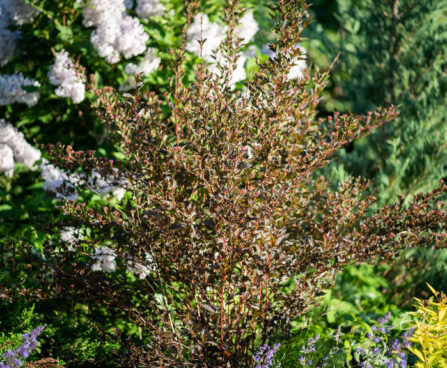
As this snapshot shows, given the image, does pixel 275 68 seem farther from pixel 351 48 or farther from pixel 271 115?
pixel 351 48

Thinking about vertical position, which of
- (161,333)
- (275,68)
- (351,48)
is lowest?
(161,333)

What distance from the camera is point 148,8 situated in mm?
3322

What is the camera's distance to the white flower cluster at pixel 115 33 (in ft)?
10.4

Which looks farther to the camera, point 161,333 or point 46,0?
point 46,0

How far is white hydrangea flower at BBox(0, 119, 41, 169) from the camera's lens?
3508mm

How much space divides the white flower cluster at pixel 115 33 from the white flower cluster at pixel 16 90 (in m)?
0.67

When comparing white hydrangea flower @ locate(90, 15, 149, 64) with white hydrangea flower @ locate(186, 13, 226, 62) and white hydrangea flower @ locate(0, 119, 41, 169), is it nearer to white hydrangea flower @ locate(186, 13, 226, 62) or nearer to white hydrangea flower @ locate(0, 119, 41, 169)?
white hydrangea flower @ locate(186, 13, 226, 62)

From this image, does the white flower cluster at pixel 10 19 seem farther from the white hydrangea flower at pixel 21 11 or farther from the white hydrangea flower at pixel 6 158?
the white hydrangea flower at pixel 6 158

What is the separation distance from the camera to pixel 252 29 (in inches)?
140

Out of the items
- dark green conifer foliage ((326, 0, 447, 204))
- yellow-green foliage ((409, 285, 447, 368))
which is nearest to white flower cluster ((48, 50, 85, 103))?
dark green conifer foliage ((326, 0, 447, 204))

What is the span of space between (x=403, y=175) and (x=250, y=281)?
247cm

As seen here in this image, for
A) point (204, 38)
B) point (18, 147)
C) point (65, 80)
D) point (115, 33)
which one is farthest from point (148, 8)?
point (18, 147)

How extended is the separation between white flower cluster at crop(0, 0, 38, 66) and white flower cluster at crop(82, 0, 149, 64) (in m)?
0.50

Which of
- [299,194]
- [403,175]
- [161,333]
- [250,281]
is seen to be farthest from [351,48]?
[161,333]
